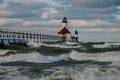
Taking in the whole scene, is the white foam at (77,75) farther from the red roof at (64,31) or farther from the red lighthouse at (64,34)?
the red lighthouse at (64,34)

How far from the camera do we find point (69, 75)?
21.9 metres

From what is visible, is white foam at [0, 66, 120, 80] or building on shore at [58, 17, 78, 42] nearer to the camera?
white foam at [0, 66, 120, 80]

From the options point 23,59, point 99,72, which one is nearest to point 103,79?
point 99,72

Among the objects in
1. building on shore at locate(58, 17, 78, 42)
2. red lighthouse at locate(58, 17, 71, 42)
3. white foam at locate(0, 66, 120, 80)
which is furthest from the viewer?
building on shore at locate(58, 17, 78, 42)

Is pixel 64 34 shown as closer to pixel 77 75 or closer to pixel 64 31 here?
pixel 64 31

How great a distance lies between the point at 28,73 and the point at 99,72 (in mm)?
3745

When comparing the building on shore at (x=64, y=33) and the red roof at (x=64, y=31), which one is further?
the building on shore at (x=64, y=33)

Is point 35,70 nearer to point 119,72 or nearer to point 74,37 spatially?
point 119,72

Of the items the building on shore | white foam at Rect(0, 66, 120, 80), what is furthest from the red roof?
white foam at Rect(0, 66, 120, 80)

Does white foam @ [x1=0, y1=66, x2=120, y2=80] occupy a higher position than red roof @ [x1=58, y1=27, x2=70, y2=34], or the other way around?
red roof @ [x1=58, y1=27, x2=70, y2=34]

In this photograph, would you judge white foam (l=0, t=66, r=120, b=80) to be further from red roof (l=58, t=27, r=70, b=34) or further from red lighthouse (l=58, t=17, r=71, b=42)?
red lighthouse (l=58, t=17, r=71, b=42)

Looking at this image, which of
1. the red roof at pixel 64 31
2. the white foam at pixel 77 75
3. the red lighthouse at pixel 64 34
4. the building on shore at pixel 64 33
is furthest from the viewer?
the building on shore at pixel 64 33

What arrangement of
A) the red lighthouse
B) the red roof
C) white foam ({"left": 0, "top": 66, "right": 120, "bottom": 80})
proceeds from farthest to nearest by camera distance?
the red lighthouse < the red roof < white foam ({"left": 0, "top": 66, "right": 120, "bottom": 80})

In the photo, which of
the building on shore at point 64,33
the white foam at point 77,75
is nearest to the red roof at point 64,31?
the building on shore at point 64,33
